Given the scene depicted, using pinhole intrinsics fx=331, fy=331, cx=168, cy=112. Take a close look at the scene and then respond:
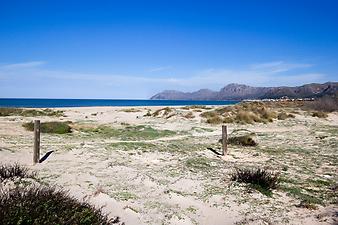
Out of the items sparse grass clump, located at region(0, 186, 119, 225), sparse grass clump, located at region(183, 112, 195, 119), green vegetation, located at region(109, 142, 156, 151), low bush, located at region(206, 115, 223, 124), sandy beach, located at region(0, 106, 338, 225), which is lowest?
sandy beach, located at region(0, 106, 338, 225)

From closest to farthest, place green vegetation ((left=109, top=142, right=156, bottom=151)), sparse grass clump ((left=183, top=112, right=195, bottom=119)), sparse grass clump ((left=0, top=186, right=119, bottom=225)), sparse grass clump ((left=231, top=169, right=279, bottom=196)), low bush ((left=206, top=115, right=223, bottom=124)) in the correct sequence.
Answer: sparse grass clump ((left=0, top=186, right=119, bottom=225))
sparse grass clump ((left=231, top=169, right=279, bottom=196))
green vegetation ((left=109, top=142, right=156, bottom=151))
low bush ((left=206, top=115, right=223, bottom=124))
sparse grass clump ((left=183, top=112, right=195, bottom=119))

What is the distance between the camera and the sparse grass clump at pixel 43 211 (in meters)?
4.03

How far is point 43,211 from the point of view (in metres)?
4.29

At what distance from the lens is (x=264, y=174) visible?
30.8 ft

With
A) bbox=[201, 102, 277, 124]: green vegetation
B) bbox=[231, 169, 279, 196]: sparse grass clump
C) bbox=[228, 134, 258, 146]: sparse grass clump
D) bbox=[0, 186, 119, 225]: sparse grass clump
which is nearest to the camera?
bbox=[0, 186, 119, 225]: sparse grass clump

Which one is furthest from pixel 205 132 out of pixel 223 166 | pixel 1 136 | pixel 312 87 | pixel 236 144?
pixel 312 87

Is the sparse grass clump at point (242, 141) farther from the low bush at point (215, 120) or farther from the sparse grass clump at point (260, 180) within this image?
the low bush at point (215, 120)

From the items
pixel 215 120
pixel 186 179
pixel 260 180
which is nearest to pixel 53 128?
pixel 186 179

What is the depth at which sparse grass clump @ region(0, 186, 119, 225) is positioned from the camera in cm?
403

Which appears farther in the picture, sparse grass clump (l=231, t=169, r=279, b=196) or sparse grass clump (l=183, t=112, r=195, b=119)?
sparse grass clump (l=183, t=112, r=195, b=119)

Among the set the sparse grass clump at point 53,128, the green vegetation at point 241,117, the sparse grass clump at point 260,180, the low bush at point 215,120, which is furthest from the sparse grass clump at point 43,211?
the green vegetation at point 241,117

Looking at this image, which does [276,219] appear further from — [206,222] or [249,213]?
[206,222]

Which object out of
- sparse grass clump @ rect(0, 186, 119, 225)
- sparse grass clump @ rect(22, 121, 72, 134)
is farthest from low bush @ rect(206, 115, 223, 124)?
sparse grass clump @ rect(0, 186, 119, 225)

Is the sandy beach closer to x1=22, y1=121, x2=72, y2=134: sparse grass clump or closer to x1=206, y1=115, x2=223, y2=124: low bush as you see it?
x1=22, y1=121, x2=72, y2=134: sparse grass clump
